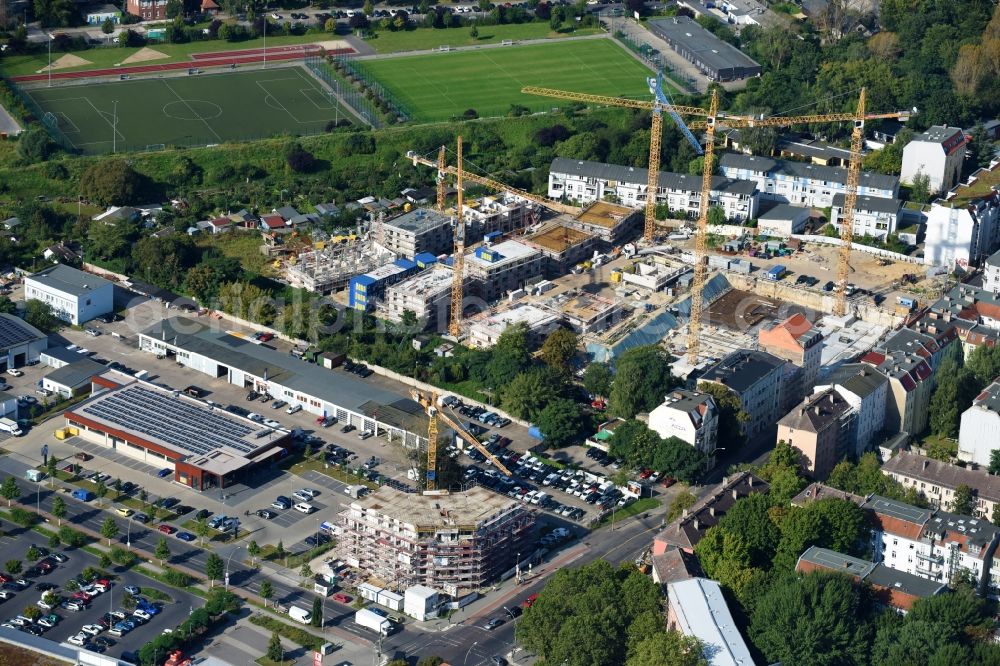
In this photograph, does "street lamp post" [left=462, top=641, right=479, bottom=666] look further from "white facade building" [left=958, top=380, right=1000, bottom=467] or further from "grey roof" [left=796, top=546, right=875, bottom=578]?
"white facade building" [left=958, top=380, right=1000, bottom=467]

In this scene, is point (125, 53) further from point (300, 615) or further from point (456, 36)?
point (300, 615)

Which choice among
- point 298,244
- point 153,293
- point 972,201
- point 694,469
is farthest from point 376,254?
point 972,201

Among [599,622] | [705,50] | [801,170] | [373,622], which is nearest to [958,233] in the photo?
[801,170]

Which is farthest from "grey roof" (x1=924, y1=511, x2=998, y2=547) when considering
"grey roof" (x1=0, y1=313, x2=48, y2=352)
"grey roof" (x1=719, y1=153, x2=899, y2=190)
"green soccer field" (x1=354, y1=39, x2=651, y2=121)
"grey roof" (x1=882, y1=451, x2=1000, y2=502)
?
"green soccer field" (x1=354, y1=39, x2=651, y2=121)

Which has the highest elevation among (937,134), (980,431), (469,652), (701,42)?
(701,42)

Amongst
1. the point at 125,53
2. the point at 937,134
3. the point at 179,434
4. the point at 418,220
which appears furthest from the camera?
the point at 125,53

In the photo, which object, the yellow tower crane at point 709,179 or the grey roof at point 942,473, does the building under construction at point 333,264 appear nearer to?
the yellow tower crane at point 709,179

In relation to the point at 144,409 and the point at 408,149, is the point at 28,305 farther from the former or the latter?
the point at 408,149
